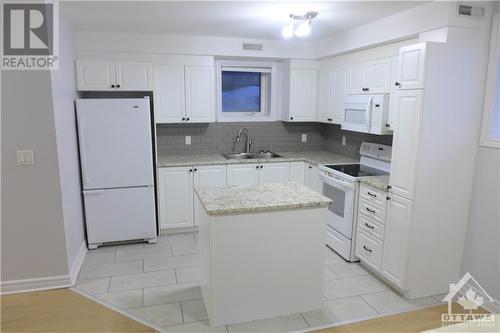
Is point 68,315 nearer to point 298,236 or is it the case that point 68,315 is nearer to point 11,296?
point 11,296

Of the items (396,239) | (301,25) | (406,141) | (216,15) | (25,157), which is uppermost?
(216,15)

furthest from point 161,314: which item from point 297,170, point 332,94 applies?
point 332,94

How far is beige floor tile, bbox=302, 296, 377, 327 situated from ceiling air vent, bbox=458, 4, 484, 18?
2355mm

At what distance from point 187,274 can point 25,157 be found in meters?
1.72

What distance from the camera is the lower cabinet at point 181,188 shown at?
4168mm

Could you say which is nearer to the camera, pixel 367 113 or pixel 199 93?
pixel 367 113

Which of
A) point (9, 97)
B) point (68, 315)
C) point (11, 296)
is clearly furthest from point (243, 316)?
point (9, 97)

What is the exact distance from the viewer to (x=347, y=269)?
135 inches

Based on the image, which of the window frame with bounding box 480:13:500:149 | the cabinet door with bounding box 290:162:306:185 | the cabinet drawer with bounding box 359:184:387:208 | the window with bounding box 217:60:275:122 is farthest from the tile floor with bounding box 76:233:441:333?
the window with bounding box 217:60:275:122

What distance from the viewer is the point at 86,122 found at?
360cm

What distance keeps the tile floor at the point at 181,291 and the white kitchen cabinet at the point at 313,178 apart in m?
0.78

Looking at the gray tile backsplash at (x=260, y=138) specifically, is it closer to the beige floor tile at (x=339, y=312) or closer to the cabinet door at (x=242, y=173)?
the cabinet door at (x=242, y=173)

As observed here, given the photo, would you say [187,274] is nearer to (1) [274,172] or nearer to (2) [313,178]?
(1) [274,172]

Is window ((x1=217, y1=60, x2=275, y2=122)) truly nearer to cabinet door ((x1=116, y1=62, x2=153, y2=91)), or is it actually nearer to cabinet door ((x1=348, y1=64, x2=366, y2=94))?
cabinet door ((x1=116, y1=62, x2=153, y2=91))
